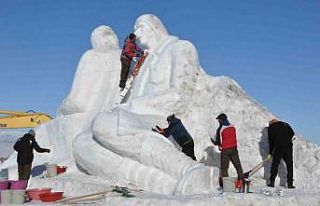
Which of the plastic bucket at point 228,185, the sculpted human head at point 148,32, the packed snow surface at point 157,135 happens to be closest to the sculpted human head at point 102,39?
the packed snow surface at point 157,135

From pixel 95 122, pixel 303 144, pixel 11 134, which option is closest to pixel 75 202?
pixel 95 122

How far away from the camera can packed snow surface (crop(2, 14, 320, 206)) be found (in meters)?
8.48

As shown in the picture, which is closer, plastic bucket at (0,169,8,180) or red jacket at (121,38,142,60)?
plastic bucket at (0,169,8,180)

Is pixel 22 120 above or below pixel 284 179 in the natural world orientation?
above

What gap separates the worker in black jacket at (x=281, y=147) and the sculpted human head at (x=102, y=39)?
19.9 feet

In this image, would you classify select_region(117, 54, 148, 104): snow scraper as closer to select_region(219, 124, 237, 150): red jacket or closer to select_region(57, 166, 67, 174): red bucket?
select_region(57, 166, 67, 174): red bucket

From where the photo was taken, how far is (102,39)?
570 inches

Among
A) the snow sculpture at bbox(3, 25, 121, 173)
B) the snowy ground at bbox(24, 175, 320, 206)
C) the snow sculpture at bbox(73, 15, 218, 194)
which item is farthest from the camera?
the snow sculpture at bbox(3, 25, 121, 173)

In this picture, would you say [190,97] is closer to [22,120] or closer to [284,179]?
[284,179]

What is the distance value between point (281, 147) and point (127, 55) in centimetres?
460

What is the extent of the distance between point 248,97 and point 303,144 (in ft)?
5.35

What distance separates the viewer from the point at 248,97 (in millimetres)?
11641

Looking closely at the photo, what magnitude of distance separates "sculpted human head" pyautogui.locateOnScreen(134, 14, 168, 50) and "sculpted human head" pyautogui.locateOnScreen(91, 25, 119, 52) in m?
2.23

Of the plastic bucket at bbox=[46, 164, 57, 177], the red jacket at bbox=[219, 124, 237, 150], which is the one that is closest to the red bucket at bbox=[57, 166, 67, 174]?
the plastic bucket at bbox=[46, 164, 57, 177]
